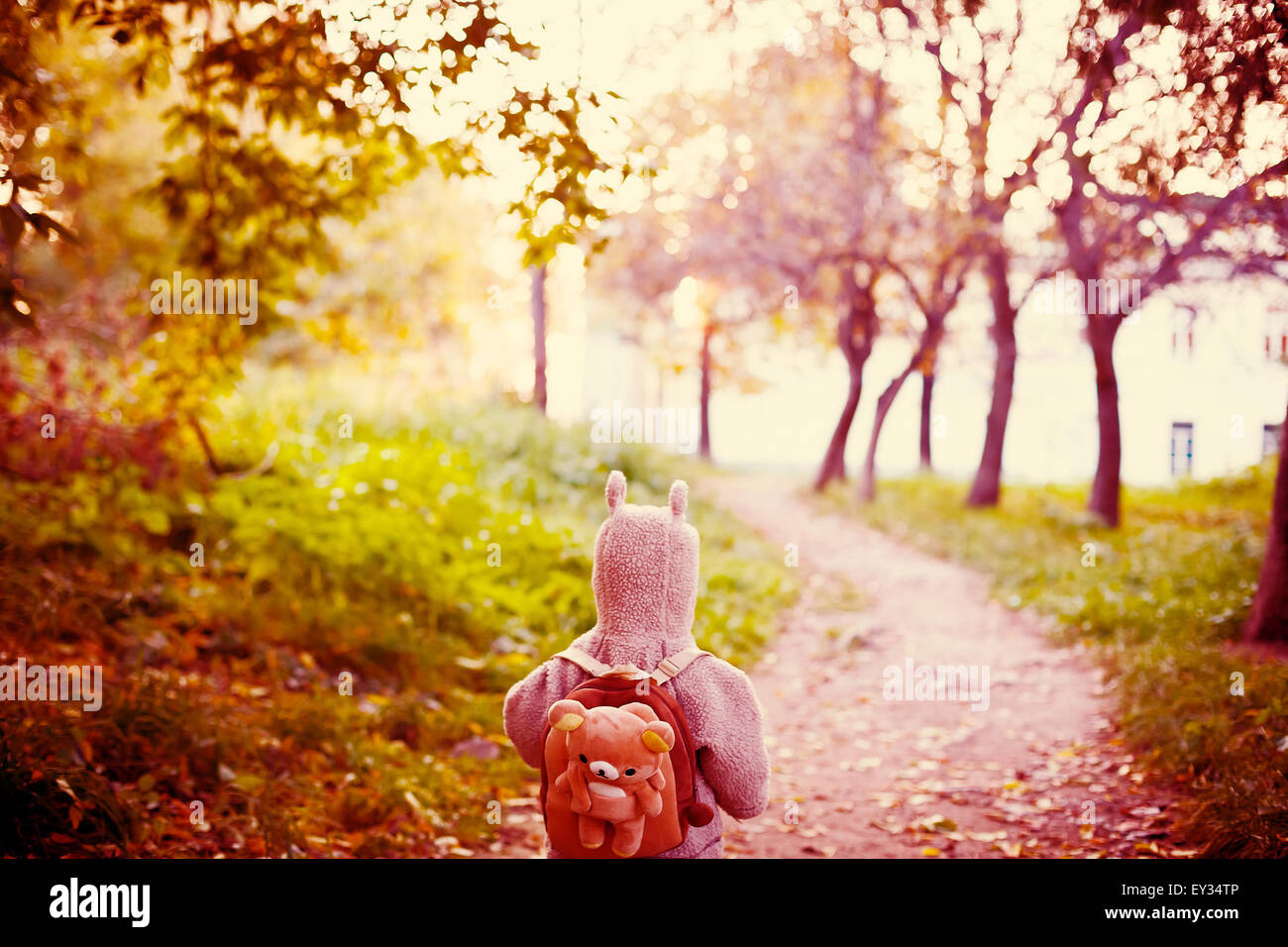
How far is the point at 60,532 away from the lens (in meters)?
5.16

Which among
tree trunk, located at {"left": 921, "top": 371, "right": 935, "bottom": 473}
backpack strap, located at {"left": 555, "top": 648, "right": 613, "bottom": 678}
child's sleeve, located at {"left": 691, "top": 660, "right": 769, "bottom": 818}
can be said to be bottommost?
child's sleeve, located at {"left": 691, "top": 660, "right": 769, "bottom": 818}

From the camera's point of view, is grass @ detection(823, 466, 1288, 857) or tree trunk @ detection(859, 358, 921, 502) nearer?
→ grass @ detection(823, 466, 1288, 857)

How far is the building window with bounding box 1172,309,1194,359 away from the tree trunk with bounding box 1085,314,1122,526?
66 centimetres

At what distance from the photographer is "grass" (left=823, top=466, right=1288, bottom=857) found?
3.78 metres

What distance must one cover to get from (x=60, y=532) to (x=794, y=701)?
14.6 feet

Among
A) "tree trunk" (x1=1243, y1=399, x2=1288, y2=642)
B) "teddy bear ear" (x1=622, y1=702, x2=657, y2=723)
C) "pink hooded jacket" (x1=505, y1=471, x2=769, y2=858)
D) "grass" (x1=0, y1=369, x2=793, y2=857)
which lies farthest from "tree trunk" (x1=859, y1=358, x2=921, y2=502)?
"teddy bear ear" (x1=622, y1=702, x2=657, y2=723)

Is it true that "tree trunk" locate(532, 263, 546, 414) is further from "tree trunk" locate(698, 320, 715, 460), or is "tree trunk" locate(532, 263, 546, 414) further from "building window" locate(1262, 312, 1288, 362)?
"building window" locate(1262, 312, 1288, 362)

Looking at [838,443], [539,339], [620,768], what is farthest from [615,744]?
[838,443]

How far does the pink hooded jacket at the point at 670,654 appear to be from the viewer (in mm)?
2381

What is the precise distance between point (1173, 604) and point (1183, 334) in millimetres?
5175
